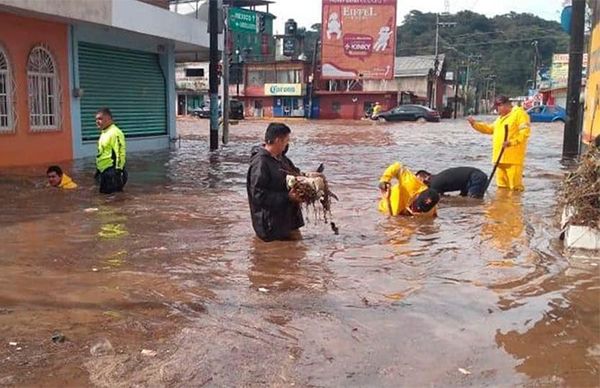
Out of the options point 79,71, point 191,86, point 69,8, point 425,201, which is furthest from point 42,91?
point 191,86

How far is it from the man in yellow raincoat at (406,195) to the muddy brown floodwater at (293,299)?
0.28 m

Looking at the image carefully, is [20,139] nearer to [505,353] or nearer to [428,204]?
[428,204]

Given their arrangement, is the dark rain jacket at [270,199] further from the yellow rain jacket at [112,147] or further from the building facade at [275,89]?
the building facade at [275,89]

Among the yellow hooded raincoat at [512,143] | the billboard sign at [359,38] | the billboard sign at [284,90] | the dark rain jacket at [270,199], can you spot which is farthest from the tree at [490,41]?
the dark rain jacket at [270,199]

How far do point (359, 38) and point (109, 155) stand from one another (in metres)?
42.7

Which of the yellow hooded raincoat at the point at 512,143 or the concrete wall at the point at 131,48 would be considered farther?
the concrete wall at the point at 131,48

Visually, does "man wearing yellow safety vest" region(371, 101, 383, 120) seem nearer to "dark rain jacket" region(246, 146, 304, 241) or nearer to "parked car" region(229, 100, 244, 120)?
"parked car" region(229, 100, 244, 120)

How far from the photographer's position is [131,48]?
740 inches

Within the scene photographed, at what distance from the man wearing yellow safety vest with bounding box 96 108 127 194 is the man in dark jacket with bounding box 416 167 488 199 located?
186 inches

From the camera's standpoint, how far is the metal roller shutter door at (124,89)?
669 inches

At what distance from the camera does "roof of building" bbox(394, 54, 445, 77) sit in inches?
2377

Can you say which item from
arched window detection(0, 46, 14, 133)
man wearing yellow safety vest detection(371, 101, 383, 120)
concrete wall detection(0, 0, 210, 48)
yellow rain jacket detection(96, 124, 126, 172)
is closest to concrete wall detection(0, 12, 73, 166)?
arched window detection(0, 46, 14, 133)

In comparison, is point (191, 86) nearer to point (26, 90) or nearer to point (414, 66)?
point (414, 66)

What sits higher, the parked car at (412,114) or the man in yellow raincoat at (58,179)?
the parked car at (412,114)
